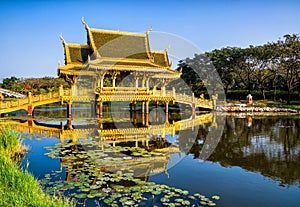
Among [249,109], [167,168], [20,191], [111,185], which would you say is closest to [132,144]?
[167,168]

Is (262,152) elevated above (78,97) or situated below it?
below

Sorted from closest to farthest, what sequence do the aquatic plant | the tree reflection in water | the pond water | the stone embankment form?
the aquatic plant
the pond water
the tree reflection in water
the stone embankment

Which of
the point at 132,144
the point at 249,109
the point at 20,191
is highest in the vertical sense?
the point at 249,109

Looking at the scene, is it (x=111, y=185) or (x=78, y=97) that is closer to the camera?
(x=111, y=185)

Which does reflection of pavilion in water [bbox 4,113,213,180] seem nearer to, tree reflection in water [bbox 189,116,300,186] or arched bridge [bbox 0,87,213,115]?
tree reflection in water [bbox 189,116,300,186]

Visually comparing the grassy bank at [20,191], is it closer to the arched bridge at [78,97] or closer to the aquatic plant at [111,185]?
the aquatic plant at [111,185]

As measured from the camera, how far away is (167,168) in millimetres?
6930

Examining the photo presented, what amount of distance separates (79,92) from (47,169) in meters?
12.1

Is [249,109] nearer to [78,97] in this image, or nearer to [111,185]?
[78,97]

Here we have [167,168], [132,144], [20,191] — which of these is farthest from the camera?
[132,144]

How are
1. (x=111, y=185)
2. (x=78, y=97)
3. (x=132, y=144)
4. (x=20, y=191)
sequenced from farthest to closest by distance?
(x=78, y=97)
(x=132, y=144)
(x=111, y=185)
(x=20, y=191)

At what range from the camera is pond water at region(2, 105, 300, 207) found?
16.3 ft

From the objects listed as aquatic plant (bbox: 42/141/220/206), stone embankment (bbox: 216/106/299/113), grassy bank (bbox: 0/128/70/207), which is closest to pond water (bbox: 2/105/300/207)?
aquatic plant (bbox: 42/141/220/206)

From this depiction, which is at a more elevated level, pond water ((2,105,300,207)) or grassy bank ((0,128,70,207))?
grassy bank ((0,128,70,207))
